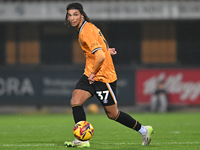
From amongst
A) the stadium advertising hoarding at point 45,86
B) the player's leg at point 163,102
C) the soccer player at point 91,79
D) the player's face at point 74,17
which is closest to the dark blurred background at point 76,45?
the stadium advertising hoarding at point 45,86

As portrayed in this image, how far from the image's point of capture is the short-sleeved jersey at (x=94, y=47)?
23.9 feet

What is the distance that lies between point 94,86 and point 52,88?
37.2 feet

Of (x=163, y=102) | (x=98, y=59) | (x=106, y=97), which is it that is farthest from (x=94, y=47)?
(x=163, y=102)

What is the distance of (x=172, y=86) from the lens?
18.7 meters

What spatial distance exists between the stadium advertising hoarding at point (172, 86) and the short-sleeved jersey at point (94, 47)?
11.1 meters

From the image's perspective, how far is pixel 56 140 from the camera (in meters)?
8.73

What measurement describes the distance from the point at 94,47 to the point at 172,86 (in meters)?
11.9

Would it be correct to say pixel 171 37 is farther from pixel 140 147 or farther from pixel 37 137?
pixel 140 147

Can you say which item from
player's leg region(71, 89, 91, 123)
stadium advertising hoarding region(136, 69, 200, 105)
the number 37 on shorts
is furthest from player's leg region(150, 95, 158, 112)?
player's leg region(71, 89, 91, 123)

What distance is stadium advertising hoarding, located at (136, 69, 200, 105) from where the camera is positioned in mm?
18703

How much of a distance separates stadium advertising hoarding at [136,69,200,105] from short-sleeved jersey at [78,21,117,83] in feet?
36.5

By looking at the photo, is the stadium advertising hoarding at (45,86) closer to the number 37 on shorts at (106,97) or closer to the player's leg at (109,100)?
the player's leg at (109,100)

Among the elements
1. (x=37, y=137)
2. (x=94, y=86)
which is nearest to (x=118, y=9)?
(x=37, y=137)

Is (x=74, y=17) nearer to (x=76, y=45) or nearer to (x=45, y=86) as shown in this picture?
(x=45, y=86)
